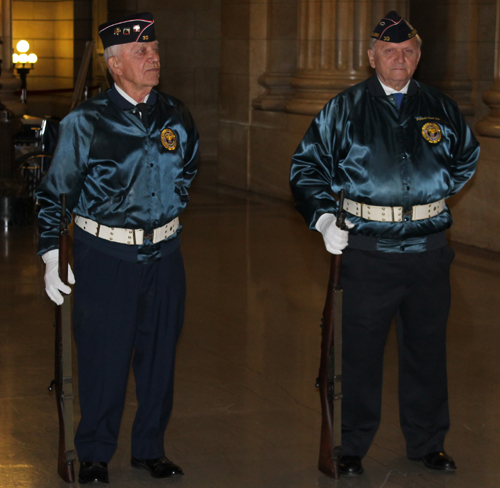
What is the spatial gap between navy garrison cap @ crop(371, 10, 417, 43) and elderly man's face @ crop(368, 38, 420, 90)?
18mm

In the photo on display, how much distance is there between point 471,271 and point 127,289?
4.96 metres

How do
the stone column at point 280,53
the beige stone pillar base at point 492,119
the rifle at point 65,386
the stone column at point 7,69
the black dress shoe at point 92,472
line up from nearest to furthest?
the rifle at point 65,386, the black dress shoe at point 92,472, the beige stone pillar base at point 492,119, the stone column at point 7,69, the stone column at point 280,53

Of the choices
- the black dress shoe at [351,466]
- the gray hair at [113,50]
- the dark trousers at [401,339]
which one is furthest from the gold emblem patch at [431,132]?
the black dress shoe at [351,466]

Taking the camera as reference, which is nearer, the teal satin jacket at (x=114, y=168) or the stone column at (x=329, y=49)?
the teal satin jacket at (x=114, y=168)

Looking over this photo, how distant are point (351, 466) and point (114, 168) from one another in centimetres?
166

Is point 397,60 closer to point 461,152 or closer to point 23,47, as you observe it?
point 461,152

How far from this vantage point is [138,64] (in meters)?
4.00

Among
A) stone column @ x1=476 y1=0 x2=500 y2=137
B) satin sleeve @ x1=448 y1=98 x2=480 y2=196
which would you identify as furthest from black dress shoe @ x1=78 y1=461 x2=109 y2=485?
stone column @ x1=476 y1=0 x2=500 y2=137

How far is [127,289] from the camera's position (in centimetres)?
411

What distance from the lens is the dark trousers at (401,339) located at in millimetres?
4215

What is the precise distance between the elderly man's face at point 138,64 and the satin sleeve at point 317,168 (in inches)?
28.5

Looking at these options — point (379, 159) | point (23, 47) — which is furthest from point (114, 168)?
point (23, 47)

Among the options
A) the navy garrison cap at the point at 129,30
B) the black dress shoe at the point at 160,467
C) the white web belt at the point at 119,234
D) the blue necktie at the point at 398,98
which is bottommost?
the black dress shoe at the point at 160,467

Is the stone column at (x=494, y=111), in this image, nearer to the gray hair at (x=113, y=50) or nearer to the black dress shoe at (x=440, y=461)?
the black dress shoe at (x=440, y=461)
